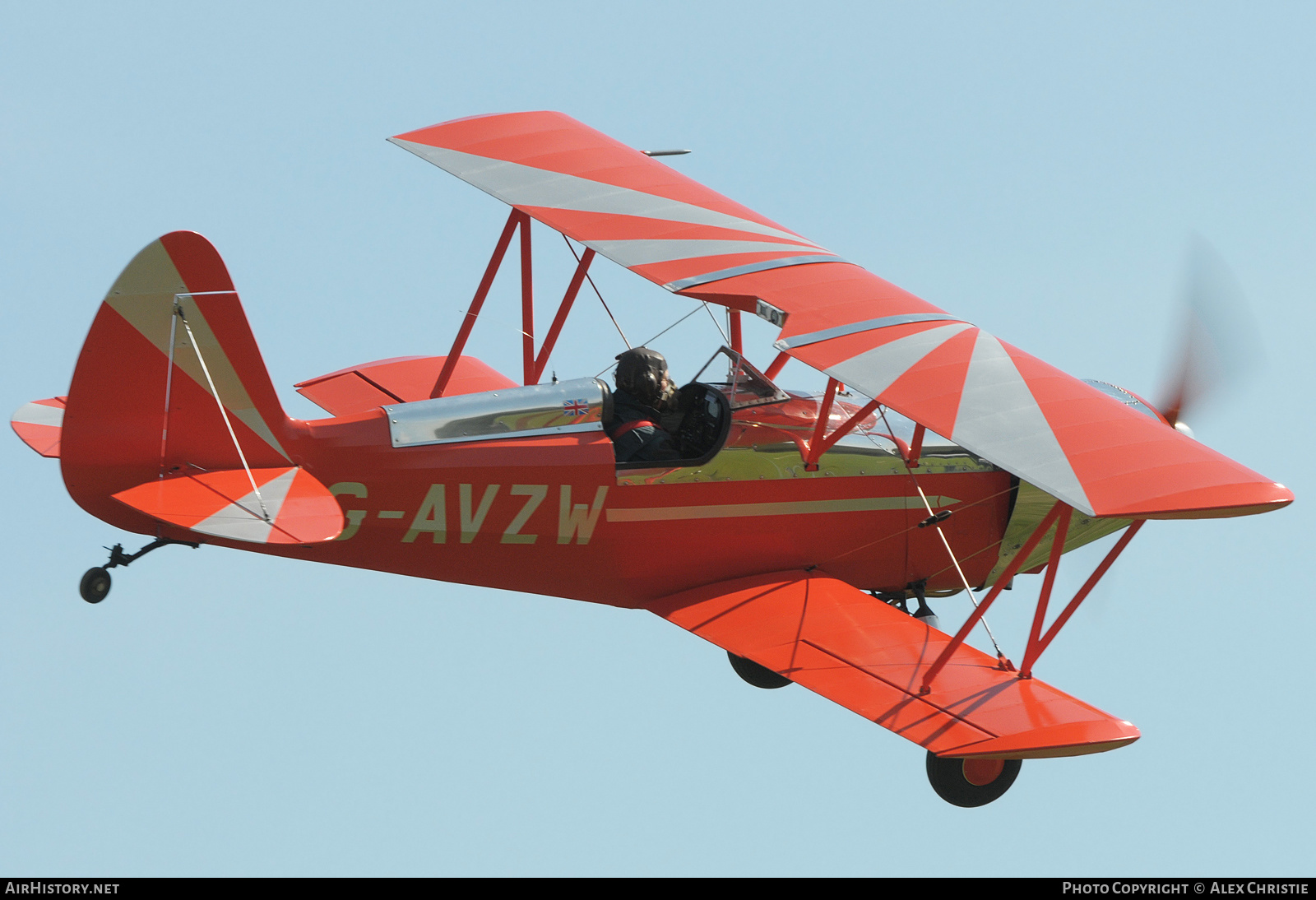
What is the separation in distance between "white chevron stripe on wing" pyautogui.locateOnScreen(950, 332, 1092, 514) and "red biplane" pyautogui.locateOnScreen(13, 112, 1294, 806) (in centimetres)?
2

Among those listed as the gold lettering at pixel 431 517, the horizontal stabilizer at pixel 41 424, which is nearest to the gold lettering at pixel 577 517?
the gold lettering at pixel 431 517

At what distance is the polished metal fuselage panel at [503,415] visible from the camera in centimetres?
828

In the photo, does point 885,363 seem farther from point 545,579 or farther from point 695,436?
point 545,579

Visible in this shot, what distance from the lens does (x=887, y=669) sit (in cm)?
813

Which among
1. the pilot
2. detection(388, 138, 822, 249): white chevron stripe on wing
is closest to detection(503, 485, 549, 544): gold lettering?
the pilot

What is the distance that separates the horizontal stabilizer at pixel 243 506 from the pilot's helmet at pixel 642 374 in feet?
7.26

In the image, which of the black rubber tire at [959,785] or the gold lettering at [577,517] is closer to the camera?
the black rubber tire at [959,785]

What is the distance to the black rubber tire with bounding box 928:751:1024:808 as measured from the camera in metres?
8.23

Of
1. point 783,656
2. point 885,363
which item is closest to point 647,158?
point 885,363

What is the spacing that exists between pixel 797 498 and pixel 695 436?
0.73m

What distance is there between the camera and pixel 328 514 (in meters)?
7.59

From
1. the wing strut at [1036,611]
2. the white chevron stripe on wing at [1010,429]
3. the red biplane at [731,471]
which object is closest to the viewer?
the white chevron stripe on wing at [1010,429]

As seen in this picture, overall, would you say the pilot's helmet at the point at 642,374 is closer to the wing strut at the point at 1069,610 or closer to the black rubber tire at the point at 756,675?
the black rubber tire at the point at 756,675

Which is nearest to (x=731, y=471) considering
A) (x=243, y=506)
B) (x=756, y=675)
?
(x=756, y=675)
